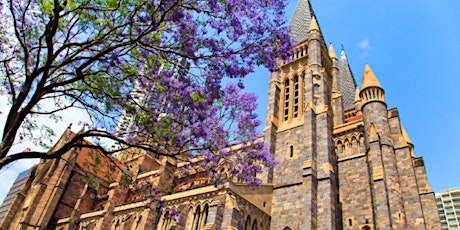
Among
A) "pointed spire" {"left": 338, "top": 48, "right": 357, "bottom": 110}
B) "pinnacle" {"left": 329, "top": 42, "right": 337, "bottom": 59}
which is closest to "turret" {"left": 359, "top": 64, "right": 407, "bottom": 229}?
"pinnacle" {"left": 329, "top": 42, "right": 337, "bottom": 59}

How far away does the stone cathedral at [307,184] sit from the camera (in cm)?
1989

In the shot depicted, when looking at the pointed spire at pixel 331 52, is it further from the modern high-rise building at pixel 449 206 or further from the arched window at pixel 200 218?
the modern high-rise building at pixel 449 206

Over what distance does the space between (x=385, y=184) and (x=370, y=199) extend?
4.97 ft

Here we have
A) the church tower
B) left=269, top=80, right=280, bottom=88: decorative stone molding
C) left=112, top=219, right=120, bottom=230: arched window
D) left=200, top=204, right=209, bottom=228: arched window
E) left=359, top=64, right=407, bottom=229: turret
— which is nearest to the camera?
left=359, top=64, right=407, bottom=229: turret

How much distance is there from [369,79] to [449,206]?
102 meters

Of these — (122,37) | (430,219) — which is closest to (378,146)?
(430,219)

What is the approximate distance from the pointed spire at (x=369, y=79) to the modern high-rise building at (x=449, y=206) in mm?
94173

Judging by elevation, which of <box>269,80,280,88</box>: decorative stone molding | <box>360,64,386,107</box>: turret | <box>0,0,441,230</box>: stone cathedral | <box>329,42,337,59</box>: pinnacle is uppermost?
<box>329,42,337,59</box>: pinnacle

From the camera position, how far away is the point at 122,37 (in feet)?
30.6

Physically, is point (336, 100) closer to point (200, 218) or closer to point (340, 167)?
point (340, 167)

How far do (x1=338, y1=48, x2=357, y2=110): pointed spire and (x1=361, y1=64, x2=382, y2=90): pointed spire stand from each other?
16319 mm

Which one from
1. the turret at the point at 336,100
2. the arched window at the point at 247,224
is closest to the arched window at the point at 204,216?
the arched window at the point at 247,224

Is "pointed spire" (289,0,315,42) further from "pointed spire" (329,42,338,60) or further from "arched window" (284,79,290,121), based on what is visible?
"arched window" (284,79,290,121)

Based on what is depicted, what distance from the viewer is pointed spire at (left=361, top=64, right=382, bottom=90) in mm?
25688
